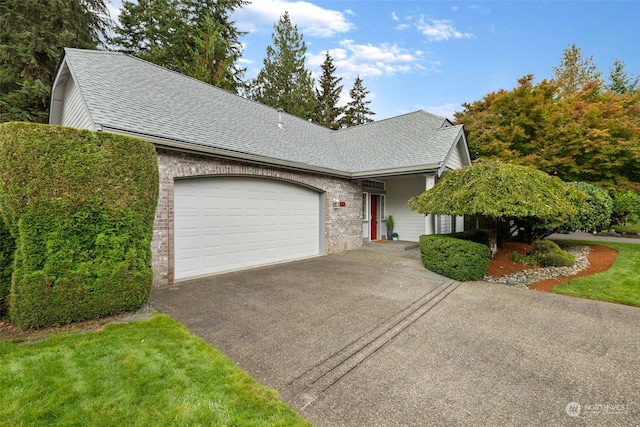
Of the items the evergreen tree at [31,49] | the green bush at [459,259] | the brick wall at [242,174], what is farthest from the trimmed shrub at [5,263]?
the evergreen tree at [31,49]

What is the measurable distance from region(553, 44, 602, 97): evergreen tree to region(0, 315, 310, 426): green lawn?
87.1 ft

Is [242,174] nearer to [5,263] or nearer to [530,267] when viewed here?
[5,263]

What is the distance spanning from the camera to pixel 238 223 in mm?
7082

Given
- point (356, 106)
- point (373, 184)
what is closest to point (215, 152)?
point (373, 184)

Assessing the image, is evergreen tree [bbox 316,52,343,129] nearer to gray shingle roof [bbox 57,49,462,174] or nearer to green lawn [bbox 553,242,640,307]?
gray shingle roof [bbox 57,49,462,174]

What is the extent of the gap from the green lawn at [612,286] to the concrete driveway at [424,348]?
0.42m

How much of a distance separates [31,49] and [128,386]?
16.2m

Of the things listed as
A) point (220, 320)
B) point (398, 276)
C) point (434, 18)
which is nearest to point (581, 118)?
point (434, 18)

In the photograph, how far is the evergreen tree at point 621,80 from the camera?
23312 mm

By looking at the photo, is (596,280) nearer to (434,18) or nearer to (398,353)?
(398,353)

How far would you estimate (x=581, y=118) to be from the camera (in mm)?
11117

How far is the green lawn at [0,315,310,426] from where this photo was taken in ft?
6.69

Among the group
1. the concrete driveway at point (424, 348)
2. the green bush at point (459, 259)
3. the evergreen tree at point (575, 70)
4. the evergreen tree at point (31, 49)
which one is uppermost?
the evergreen tree at point (575, 70)

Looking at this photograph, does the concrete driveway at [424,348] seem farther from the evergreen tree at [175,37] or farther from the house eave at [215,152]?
the evergreen tree at [175,37]
